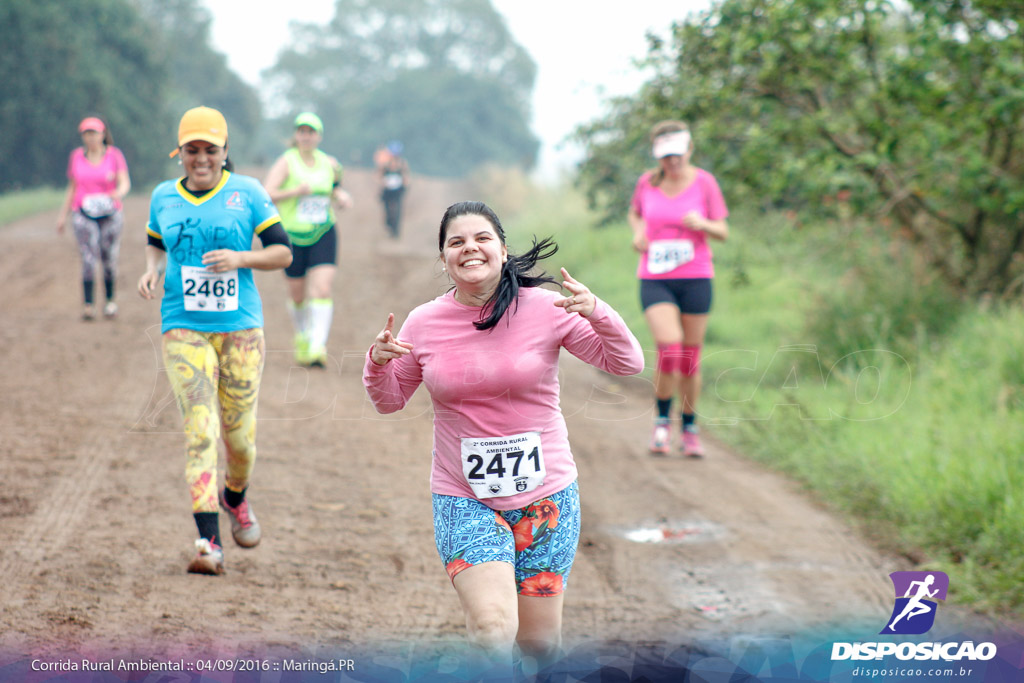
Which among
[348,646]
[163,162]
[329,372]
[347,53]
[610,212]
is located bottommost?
[348,646]

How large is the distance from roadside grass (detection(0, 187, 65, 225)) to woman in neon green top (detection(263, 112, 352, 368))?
41.6ft

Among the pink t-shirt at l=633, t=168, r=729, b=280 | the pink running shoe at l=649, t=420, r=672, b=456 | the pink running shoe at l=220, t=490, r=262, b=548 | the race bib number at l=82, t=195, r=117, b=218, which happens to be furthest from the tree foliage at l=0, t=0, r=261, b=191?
the pink running shoe at l=220, t=490, r=262, b=548

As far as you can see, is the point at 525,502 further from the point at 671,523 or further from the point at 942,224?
the point at 942,224

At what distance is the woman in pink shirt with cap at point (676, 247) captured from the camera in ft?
23.4

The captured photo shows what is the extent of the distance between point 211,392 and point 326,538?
125cm

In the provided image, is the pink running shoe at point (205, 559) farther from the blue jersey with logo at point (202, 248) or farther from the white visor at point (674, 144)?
the white visor at point (674, 144)

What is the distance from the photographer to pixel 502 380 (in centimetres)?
326

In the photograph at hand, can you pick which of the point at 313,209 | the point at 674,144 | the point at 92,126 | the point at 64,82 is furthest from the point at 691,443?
the point at 64,82

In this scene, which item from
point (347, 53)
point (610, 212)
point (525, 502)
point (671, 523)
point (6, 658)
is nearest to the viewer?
point (525, 502)

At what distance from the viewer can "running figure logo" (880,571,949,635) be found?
187 inches

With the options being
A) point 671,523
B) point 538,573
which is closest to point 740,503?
point 671,523

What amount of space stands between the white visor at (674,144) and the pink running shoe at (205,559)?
4245 millimetres

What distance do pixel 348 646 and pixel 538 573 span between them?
1.19m

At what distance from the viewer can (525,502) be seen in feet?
10.7
